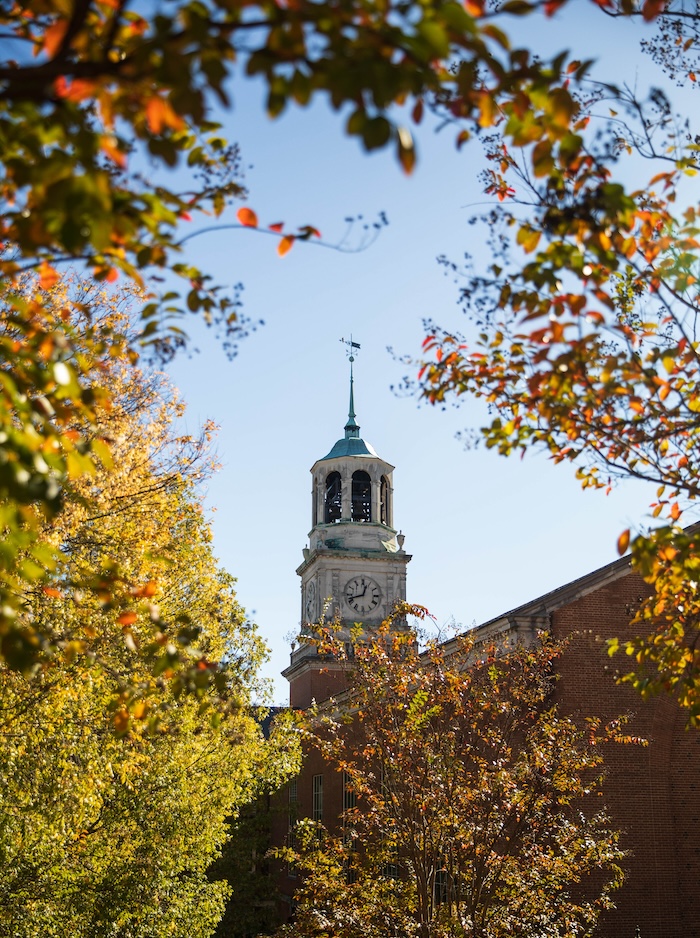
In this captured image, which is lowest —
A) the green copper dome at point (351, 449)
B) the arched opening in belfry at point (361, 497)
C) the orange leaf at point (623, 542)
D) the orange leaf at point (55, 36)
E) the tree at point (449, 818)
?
Answer: the tree at point (449, 818)

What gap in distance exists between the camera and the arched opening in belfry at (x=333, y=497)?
1975 inches

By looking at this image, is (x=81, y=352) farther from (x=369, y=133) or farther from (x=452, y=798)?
(x=452, y=798)

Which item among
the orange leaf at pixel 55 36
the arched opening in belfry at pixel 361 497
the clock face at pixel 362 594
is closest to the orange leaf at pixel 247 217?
the orange leaf at pixel 55 36

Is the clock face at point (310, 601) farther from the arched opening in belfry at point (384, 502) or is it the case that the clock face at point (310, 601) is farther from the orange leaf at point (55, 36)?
the orange leaf at point (55, 36)

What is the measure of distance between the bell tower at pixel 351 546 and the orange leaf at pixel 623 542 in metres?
Answer: 40.1

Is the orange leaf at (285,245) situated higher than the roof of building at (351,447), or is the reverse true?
the roof of building at (351,447)

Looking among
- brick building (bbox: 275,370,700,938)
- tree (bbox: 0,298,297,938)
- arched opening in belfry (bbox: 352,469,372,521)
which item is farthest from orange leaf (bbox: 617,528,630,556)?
arched opening in belfry (bbox: 352,469,372,521)

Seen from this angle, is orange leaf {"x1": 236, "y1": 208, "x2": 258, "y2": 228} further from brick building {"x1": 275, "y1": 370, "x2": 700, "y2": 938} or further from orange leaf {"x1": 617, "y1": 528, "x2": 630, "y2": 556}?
brick building {"x1": 275, "y1": 370, "x2": 700, "y2": 938}

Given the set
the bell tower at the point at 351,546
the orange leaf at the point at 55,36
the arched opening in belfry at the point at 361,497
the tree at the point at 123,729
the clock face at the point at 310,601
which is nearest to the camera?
the orange leaf at the point at 55,36

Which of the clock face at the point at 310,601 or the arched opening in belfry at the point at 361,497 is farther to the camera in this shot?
the arched opening in belfry at the point at 361,497

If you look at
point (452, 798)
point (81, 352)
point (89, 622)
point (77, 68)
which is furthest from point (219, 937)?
point (77, 68)

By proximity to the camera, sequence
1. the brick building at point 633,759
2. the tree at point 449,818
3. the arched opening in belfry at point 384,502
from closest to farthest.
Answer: the tree at point 449,818 < the brick building at point 633,759 < the arched opening in belfry at point 384,502

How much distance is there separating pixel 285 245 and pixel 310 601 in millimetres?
44928

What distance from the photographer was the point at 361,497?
50.2 metres
